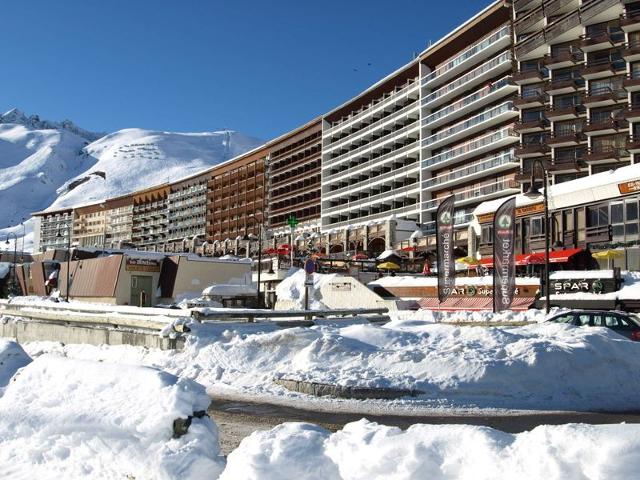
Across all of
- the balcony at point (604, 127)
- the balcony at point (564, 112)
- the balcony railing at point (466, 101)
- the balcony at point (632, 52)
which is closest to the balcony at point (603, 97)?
the balcony at point (604, 127)

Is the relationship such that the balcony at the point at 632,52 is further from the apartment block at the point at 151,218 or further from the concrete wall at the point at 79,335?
the apartment block at the point at 151,218

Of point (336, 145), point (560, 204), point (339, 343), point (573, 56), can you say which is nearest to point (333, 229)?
point (336, 145)

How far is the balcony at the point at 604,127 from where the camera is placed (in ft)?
174

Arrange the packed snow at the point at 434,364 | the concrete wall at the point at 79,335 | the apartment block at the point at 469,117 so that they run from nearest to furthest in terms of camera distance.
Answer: the packed snow at the point at 434,364, the concrete wall at the point at 79,335, the apartment block at the point at 469,117

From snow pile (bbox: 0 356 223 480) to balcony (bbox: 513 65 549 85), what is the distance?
59.1 meters

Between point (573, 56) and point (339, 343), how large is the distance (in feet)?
165

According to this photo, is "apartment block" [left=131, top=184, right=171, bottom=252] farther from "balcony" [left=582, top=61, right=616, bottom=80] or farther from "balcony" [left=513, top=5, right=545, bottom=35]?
"balcony" [left=582, top=61, right=616, bottom=80]

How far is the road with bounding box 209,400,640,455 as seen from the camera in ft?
32.4

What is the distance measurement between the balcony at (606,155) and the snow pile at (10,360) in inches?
1984

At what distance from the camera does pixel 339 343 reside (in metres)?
15.1

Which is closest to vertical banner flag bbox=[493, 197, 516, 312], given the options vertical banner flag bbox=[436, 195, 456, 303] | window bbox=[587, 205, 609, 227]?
vertical banner flag bbox=[436, 195, 456, 303]

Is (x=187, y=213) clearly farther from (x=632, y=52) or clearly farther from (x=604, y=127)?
(x=632, y=52)

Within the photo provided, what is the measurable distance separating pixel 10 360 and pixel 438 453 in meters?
7.91

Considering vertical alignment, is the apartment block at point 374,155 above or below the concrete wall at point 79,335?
above
